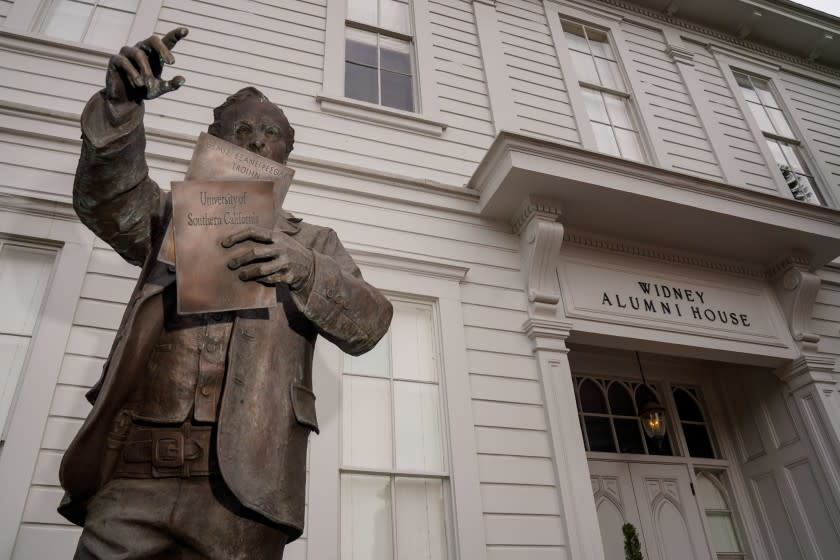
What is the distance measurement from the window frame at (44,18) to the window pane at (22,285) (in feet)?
5.63

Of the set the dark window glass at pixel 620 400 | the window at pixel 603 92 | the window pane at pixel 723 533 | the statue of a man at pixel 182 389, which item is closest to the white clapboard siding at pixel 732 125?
the window at pixel 603 92

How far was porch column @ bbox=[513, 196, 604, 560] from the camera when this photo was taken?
12.5ft

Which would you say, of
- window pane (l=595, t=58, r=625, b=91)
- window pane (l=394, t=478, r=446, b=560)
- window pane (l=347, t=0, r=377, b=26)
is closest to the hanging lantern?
window pane (l=394, t=478, r=446, b=560)

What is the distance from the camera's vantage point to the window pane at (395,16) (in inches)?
236

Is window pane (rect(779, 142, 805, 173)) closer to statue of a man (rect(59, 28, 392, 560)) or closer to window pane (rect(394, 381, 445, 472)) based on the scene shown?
window pane (rect(394, 381, 445, 472))

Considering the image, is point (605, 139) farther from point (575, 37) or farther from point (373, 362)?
point (373, 362)

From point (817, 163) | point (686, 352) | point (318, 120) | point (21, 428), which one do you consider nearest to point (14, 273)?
point (21, 428)

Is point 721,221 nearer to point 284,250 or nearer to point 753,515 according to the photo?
point 753,515

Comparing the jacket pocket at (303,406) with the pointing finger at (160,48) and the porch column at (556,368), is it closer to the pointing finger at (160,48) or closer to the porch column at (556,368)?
the pointing finger at (160,48)

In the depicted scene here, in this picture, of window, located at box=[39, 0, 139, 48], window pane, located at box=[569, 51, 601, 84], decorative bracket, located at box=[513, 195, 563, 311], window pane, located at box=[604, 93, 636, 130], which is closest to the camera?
decorative bracket, located at box=[513, 195, 563, 311]

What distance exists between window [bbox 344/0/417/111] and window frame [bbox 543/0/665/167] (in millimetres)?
1762

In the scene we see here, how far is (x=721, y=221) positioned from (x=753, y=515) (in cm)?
288

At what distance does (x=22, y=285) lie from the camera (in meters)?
3.58

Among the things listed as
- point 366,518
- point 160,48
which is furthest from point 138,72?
point 366,518
